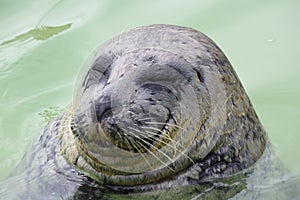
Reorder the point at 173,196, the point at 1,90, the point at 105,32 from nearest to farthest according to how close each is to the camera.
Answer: the point at 173,196
the point at 1,90
the point at 105,32

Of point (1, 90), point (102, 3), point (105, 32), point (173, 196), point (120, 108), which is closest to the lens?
point (120, 108)

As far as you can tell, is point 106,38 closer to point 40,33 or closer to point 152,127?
point 40,33

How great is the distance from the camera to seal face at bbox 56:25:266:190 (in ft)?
12.6

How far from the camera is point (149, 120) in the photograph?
3910 millimetres

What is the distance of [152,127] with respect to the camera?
3904 mm

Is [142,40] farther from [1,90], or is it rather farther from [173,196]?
[1,90]

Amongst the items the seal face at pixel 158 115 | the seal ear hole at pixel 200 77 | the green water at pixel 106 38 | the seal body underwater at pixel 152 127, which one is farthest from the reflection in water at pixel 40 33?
the seal ear hole at pixel 200 77

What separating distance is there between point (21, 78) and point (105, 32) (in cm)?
96

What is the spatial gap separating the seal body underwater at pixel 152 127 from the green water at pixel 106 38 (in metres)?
1.10

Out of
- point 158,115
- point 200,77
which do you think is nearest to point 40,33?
point 200,77

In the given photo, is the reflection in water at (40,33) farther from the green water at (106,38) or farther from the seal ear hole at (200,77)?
the seal ear hole at (200,77)

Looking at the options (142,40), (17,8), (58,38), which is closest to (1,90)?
(58,38)

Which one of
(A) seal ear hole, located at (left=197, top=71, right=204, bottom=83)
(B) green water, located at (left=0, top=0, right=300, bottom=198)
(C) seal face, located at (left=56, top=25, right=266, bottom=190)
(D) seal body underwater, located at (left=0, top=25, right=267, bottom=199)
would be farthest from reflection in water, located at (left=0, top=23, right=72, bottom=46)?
(A) seal ear hole, located at (left=197, top=71, right=204, bottom=83)

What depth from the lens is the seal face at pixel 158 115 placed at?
3834 millimetres
